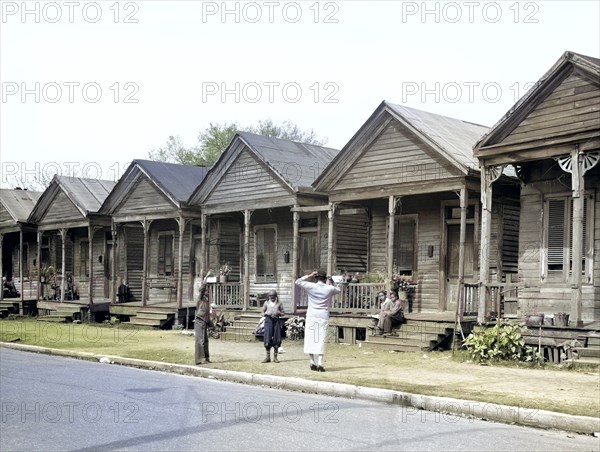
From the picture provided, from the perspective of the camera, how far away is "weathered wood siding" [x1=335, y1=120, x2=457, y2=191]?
68.8ft

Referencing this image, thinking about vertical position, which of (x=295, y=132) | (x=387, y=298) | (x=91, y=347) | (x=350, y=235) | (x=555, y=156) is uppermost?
(x=295, y=132)

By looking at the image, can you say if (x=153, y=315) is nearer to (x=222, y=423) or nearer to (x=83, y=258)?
(x=83, y=258)

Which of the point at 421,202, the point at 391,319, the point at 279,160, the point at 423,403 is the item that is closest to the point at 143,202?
the point at 279,160

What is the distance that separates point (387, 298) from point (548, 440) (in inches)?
471

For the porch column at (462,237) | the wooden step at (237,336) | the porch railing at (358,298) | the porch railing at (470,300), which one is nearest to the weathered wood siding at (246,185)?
the porch railing at (358,298)

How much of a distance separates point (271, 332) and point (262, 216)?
41.2ft

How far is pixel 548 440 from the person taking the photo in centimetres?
893

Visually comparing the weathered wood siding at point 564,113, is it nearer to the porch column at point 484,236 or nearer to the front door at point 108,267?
the porch column at point 484,236

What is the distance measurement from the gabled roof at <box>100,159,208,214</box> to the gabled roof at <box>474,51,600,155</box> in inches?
572

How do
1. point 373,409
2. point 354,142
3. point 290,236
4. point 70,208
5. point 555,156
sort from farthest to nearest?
point 70,208
point 290,236
point 354,142
point 555,156
point 373,409

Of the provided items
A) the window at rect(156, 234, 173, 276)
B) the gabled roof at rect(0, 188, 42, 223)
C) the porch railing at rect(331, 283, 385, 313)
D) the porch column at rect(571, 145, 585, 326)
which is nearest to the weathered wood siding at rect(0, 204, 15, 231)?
the gabled roof at rect(0, 188, 42, 223)

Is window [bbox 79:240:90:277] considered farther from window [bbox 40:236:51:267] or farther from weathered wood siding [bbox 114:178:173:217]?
weathered wood siding [bbox 114:178:173:217]

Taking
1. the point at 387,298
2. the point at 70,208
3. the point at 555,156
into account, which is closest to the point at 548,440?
the point at 555,156

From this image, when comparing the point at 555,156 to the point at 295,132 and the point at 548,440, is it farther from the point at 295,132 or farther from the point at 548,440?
the point at 295,132
